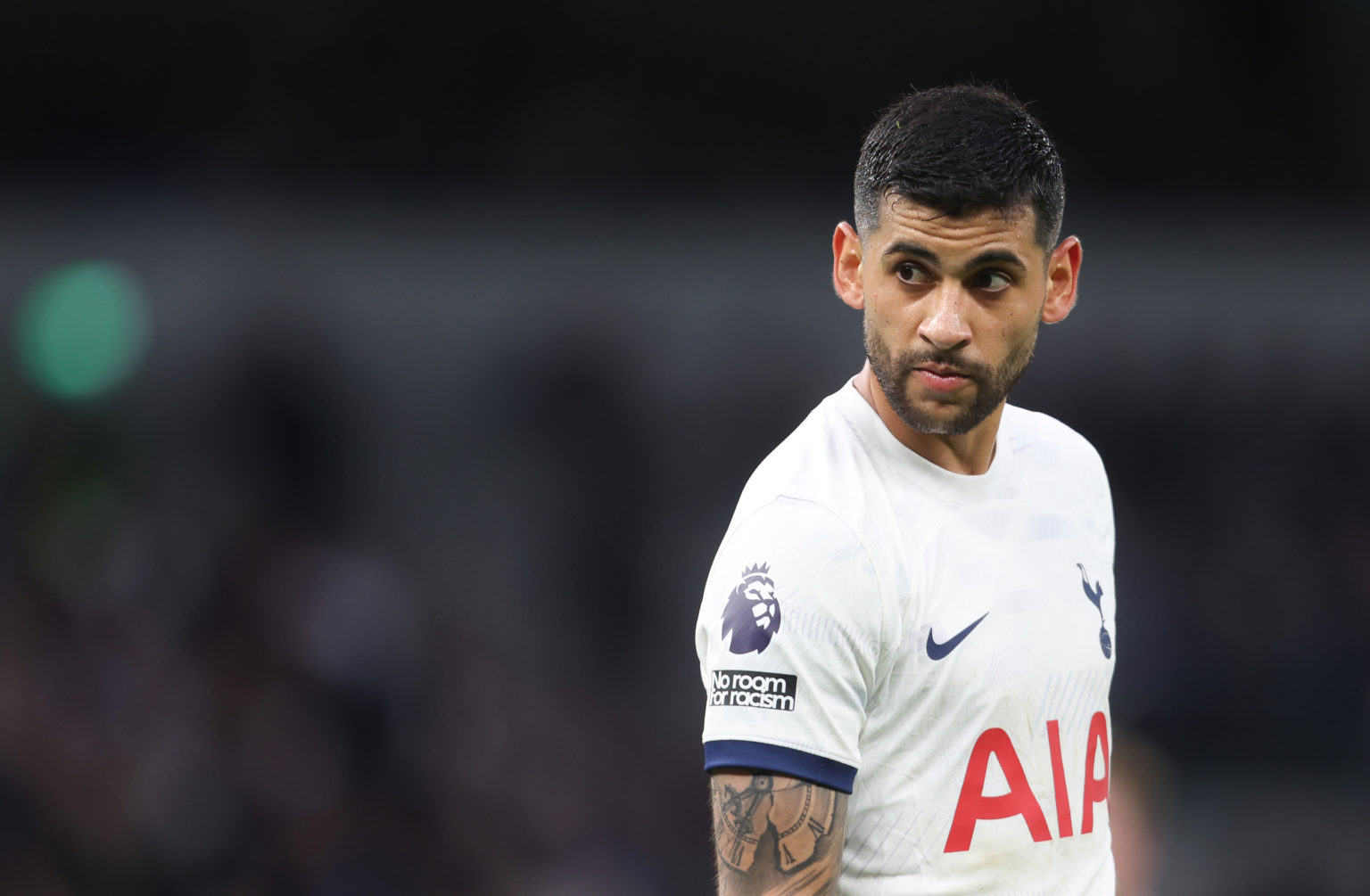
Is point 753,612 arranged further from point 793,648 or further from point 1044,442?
point 1044,442

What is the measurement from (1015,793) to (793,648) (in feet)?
1.47

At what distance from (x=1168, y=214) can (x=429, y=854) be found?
555 centimetres

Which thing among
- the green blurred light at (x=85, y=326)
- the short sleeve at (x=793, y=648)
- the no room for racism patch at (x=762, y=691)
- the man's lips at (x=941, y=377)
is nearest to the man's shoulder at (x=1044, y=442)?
the man's lips at (x=941, y=377)

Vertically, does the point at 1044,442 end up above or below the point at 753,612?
above

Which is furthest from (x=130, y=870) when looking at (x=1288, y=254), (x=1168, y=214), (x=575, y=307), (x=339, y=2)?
(x=1288, y=254)

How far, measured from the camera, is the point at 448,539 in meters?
8.18

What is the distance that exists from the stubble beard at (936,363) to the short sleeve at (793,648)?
0.77 ft

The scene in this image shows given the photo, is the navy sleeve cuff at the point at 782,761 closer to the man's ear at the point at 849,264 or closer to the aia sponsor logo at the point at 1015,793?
the aia sponsor logo at the point at 1015,793

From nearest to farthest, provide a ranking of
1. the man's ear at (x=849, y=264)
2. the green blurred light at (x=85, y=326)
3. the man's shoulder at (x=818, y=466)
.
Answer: the man's shoulder at (x=818, y=466) < the man's ear at (x=849, y=264) < the green blurred light at (x=85, y=326)

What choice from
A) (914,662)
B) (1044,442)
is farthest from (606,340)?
(914,662)

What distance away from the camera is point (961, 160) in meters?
1.84

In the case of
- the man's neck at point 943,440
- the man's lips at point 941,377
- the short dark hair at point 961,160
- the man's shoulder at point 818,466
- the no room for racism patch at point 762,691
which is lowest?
the no room for racism patch at point 762,691

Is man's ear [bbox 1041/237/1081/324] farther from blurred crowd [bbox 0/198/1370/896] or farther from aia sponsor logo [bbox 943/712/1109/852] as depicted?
blurred crowd [bbox 0/198/1370/896]

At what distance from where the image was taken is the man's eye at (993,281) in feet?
6.18
